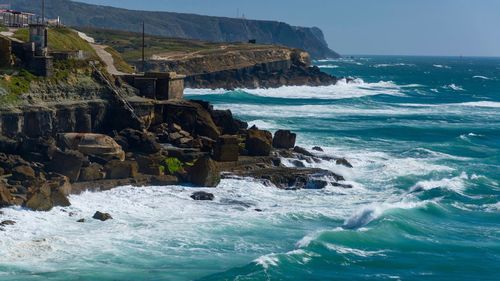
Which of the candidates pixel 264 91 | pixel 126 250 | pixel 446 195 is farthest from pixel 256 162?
pixel 264 91

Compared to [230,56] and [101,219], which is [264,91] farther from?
[101,219]

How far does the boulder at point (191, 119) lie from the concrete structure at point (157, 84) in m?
1.44

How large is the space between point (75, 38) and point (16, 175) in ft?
63.9

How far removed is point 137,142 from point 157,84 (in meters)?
6.73

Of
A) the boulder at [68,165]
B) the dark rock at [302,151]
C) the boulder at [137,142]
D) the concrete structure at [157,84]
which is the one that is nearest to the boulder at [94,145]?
the boulder at [137,142]

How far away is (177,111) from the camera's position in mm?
37125

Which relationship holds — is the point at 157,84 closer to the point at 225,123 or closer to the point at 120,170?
the point at 225,123

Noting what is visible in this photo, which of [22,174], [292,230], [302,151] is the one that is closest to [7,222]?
[22,174]

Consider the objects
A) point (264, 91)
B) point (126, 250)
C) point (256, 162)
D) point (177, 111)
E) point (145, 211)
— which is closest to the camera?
point (126, 250)

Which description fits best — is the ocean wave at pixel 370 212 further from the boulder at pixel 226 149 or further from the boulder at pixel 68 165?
the boulder at pixel 68 165

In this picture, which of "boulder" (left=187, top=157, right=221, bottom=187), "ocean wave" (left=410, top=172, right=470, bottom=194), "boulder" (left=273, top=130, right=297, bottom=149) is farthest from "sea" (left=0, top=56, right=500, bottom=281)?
"boulder" (left=273, top=130, right=297, bottom=149)

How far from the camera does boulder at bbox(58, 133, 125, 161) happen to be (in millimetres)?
30766

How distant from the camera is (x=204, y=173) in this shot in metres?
30.2

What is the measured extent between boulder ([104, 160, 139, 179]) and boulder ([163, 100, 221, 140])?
22.4 feet
